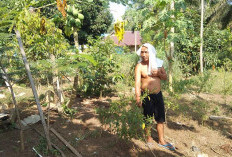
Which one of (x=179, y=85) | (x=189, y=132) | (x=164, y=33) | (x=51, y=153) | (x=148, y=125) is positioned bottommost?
(x=189, y=132)

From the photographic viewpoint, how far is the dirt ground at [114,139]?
264 cm

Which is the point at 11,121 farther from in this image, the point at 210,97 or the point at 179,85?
the point at 210,97

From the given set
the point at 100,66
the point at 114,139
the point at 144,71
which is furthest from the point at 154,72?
the point at 100,66

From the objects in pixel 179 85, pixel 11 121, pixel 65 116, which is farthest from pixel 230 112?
pixel 11 121

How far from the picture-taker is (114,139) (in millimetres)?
2967

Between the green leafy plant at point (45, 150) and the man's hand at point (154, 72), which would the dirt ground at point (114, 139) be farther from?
the man's hand at point (154, 72)

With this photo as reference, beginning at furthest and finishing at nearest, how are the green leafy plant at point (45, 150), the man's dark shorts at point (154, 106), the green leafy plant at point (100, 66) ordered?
the green leafy plant at point (100, 66), the man's dark shorts at point (154, 106), the green leafy plant at point (45, 150)

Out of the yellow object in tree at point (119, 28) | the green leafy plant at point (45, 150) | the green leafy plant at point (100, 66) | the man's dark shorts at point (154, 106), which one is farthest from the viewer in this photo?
the green leafy plant at point (100, 66)

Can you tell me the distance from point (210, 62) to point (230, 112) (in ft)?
19.1

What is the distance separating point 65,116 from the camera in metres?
3.86

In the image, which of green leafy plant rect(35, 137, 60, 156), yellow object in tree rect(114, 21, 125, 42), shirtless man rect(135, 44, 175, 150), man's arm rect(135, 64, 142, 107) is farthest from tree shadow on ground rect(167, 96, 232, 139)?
green leafy plant rect(35, 137, 60, 156)

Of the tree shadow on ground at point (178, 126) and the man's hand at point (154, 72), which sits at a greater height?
the man's hand at point (154, 72)

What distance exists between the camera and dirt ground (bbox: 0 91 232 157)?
104 inches

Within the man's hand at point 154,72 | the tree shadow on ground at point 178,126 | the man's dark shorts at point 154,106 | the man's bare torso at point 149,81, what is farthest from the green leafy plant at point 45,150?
the tree shadow on ground at point 178,126
